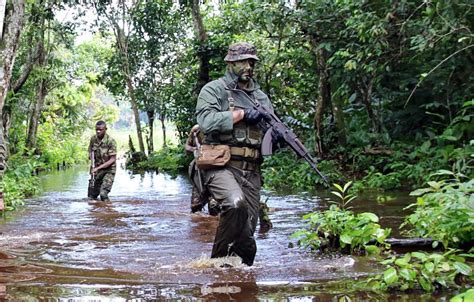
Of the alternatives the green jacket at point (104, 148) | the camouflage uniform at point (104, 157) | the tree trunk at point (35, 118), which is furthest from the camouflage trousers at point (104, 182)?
the tree trunk at point (35, 118)

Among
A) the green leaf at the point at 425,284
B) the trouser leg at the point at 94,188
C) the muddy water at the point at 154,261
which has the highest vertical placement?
the trouser leg at the point at 94,188

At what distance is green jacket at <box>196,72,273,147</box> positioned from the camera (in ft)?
18.8

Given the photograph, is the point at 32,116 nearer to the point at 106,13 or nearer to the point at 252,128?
the point at 106,13

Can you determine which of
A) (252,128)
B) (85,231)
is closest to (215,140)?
(252,128)

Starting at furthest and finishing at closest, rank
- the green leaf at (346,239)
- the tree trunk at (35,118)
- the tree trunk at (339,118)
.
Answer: the tree trunk at (35,118) → the tree trunk at (339,118) → the green leaf at (346,239)

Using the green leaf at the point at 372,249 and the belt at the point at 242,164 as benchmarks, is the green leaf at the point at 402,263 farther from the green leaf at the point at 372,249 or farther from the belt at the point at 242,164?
the belt at the point at 242,164

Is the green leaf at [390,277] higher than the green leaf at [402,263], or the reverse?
the green leaf at [402,263]

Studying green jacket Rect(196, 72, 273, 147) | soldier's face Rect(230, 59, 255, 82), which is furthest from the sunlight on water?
soldier's face Rect(230, 59, 255, 82)

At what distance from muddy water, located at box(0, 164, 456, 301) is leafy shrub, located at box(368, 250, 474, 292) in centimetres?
12

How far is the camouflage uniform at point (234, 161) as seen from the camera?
5.68m

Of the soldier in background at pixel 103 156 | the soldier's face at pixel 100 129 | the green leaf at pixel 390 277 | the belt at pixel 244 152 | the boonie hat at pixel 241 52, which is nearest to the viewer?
the green leaf at pixel 390 277

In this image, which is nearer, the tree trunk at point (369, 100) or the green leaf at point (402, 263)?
the green leaf at point (402, 263)

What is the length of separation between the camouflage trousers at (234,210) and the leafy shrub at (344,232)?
0.72 metres

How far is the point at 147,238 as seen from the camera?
8.34m
